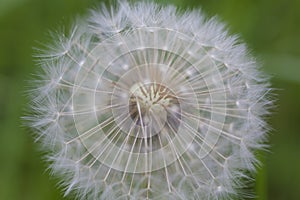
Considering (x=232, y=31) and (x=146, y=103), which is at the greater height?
(x=232, y=31)

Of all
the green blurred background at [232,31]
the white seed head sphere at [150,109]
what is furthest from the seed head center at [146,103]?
the green blurred background at [232,31]

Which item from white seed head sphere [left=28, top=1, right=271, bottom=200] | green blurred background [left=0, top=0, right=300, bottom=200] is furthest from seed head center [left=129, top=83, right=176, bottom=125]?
green blurred background [left=0, top=0, right=300, bottom=200]

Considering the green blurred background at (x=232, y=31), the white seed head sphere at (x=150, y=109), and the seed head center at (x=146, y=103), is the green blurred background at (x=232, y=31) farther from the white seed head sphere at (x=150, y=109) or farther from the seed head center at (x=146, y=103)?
the seed head center at (x=146, y=103)

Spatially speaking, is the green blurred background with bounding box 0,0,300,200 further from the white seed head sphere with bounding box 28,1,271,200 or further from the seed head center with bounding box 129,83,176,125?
the seed head center with bounding box 129,83,176,125

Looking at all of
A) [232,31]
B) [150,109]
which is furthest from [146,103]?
[232,31]

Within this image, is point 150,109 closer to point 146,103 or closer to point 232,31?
point 146,103

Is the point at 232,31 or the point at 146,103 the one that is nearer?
the point at 146,103

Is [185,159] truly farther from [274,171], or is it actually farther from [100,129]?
[274,171]
